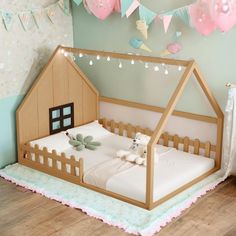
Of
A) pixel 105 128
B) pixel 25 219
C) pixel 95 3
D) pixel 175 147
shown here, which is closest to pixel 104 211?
pixel 25 219

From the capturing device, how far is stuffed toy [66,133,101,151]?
12.1ft

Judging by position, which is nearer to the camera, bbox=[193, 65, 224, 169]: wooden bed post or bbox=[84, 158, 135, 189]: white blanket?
bbox=[84, 158, 135, 189]: white blanket

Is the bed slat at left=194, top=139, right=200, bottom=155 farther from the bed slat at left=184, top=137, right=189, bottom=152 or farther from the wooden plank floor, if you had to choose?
the wooden plank floor

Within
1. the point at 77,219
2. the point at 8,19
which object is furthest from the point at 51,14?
the point at 77,219

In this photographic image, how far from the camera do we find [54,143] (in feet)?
12.2

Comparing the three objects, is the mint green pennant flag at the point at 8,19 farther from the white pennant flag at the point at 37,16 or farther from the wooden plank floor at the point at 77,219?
the wooden plank floor at the point at 77,219

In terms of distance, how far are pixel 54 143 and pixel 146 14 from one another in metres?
1.30

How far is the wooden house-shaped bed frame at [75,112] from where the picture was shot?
3.27 metres

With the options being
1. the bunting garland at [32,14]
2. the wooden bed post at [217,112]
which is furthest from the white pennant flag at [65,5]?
the wooden bed post at [217,112]

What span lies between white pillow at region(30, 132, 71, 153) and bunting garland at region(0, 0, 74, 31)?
95 centimetres

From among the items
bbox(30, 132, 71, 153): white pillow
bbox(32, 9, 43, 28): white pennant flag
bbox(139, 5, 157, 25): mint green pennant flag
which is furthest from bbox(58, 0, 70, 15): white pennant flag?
bbox(30, 132, 71, 153): white pillow

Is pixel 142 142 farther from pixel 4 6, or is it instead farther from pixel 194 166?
pixel 4 6

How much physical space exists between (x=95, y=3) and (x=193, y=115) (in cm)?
122

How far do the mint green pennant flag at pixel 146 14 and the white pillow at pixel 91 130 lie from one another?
1077mm
